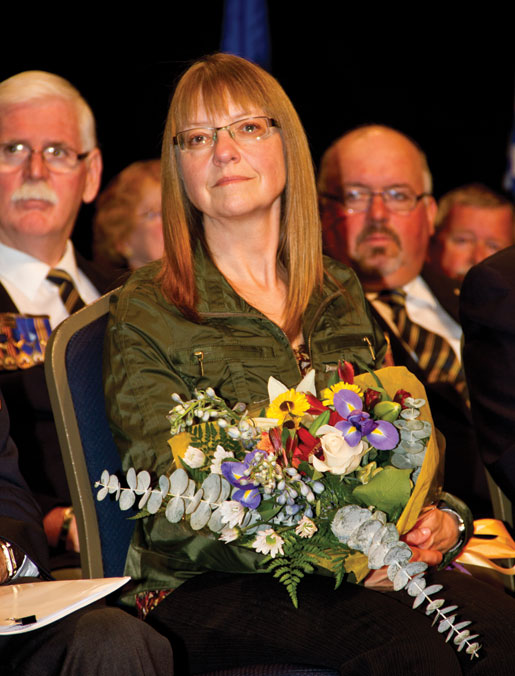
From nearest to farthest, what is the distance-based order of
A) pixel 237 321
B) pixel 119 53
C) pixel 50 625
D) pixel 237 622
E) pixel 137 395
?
pixel 50 625
pixel 237 622
pixel 137 395
pixel 237 321
pixel 119 53

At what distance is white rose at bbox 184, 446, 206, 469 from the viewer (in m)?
1.68

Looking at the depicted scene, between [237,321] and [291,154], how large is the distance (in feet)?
1.67

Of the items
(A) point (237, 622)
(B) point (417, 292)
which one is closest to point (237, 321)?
(A) point (237, 622)

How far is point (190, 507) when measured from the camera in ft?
5.31

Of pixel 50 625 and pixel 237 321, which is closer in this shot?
pixel 50 625

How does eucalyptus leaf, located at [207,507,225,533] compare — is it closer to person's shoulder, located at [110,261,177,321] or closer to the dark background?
person's shoulder, located at [110,261,177,321]

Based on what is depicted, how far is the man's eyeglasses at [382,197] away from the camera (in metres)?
3.96

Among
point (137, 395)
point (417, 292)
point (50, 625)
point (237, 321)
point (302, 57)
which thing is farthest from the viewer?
point (302, 57)

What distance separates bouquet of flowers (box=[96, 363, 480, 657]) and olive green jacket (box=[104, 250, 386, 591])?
155 millimetres

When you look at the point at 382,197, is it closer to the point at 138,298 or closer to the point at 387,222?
the point at 387,222

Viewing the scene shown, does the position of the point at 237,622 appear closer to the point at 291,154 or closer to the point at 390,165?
the point at 291,154

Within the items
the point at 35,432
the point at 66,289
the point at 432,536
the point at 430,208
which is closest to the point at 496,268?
the point at 432,536

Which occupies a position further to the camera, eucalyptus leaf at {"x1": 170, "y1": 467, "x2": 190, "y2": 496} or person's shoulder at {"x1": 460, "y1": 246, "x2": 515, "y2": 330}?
person's shoulder at {"x1": 460, "y1": 246, "x2": 515, "y2": 330}

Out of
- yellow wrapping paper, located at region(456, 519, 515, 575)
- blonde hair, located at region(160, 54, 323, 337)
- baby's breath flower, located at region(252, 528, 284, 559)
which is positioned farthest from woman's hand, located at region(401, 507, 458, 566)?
blonde hair, located at region(160, 54, 323, 337)
